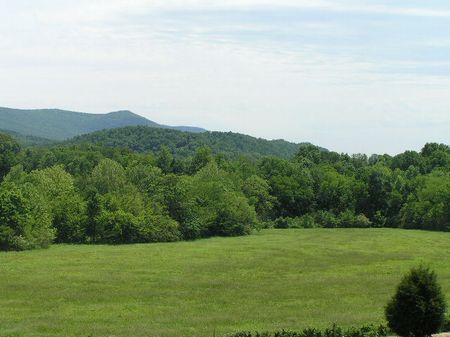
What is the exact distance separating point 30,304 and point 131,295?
6764 mm

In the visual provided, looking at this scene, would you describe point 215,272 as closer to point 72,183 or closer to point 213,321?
point 213,321

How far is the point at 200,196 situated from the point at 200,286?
152 ft

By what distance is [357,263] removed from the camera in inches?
2539

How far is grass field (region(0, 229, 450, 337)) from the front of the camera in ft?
123

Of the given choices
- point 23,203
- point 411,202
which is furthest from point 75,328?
point 411,202

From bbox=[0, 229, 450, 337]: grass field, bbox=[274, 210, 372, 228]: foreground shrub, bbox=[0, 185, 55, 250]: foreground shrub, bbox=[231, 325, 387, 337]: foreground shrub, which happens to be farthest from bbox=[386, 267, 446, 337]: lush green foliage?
bbox=[274, 210, 372, 228]: foreground shrub

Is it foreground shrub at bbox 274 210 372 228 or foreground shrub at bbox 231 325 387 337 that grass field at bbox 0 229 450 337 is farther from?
foreground shrub at bbox 274 210 372 228

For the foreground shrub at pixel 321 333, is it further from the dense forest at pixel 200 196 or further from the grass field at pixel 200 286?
the dense forest at pixel 200 196

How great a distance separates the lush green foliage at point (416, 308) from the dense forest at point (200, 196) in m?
52.2

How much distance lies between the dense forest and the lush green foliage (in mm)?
52163

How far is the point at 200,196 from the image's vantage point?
96688mm

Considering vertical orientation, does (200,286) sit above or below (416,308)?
below

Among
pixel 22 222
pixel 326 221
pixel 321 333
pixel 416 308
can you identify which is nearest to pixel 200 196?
pixel 326 221

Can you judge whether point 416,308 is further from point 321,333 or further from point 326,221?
point 326,221
